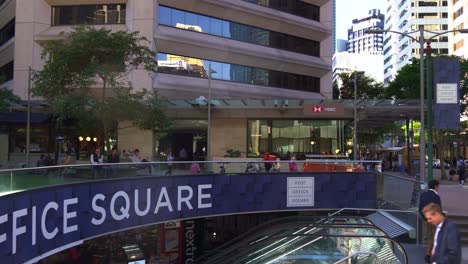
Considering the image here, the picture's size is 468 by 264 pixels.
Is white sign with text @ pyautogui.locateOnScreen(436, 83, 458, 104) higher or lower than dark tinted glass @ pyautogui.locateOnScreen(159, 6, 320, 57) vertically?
lower

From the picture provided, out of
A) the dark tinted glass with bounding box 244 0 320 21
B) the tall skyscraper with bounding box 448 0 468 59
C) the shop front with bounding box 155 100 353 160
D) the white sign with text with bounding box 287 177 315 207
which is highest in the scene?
the tall skyscraper with bounding box 448 0 468 59

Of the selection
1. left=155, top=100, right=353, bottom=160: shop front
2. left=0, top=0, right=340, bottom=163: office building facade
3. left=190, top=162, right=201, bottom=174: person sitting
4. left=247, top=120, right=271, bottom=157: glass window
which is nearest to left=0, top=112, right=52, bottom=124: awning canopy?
left=0, top=0, right=340, bottom=163: office building facade

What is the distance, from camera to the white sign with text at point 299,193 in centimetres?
2064

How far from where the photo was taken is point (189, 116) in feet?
130

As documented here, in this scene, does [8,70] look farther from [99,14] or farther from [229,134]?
[229,134]

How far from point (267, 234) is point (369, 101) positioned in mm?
21289

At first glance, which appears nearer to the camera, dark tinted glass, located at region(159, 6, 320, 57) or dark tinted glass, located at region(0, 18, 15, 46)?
dark tinted glass, located at region(159, 6, 320, 57)

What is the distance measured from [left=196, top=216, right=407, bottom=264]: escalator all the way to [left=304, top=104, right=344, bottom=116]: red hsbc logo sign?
1970cm

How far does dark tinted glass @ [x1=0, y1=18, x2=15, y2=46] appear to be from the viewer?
44.8 meters

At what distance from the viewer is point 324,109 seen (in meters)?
36.0

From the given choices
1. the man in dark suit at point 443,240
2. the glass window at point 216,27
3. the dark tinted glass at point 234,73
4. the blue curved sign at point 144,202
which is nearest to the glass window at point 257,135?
the dark tinted glass at point 234,73

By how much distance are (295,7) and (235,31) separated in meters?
8.46

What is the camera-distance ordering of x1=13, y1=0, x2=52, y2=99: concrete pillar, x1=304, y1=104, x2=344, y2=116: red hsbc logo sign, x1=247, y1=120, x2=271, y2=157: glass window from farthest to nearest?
x1=247, y1=120, x2=271, y2=157: glass window, x1=13, y1=0, x2=52, y2=99: concrete pillar, x1=304, y1=104, x2=344, y2=116: red hsbc logo sign

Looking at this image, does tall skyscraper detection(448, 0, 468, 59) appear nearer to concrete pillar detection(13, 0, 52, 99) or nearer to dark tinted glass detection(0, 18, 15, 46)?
dark tinted glass detection(0, 18, 15, 46)
